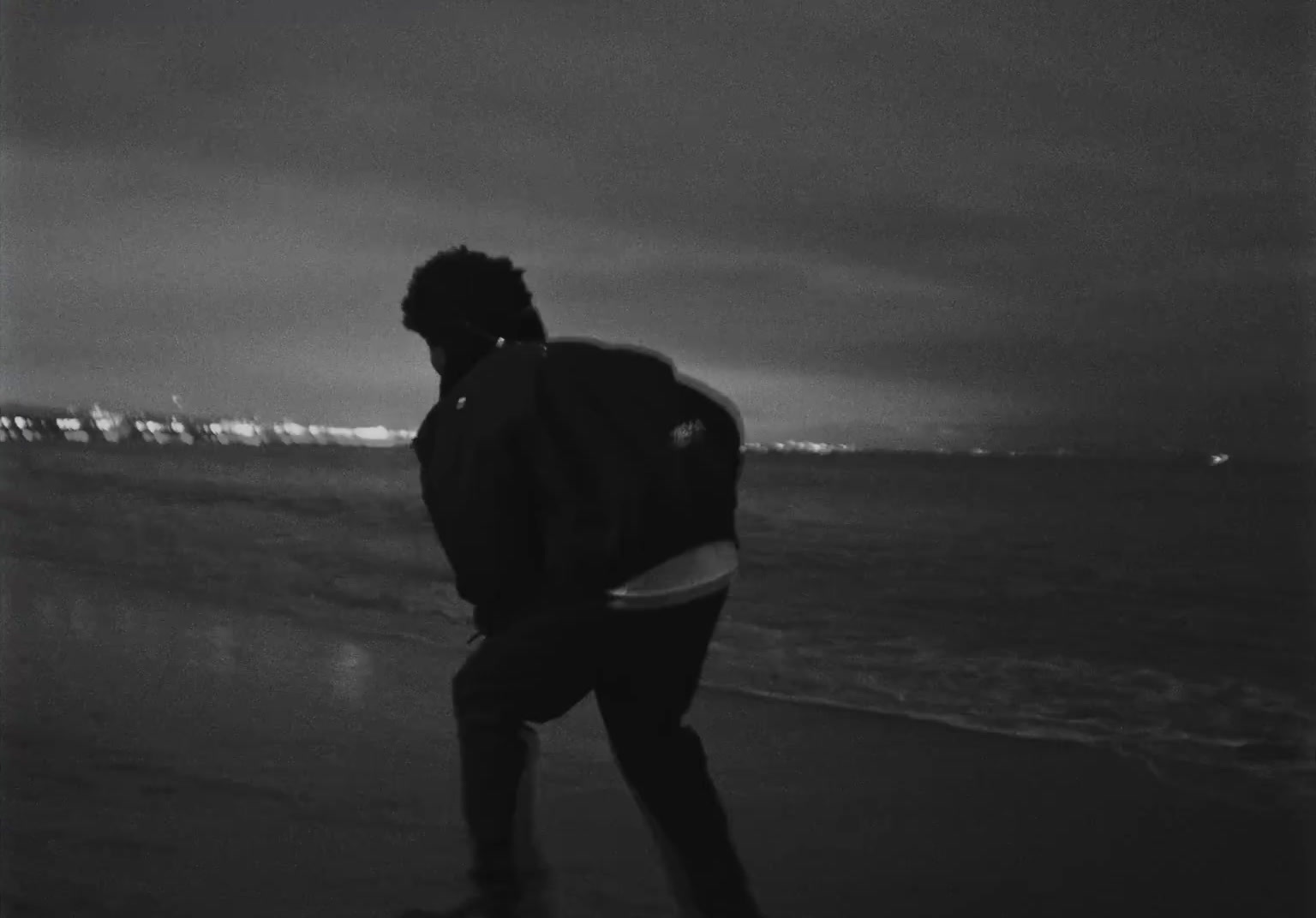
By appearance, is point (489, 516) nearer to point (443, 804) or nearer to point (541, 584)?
point (541, 584)

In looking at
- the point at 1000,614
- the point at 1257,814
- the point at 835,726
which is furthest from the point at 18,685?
the point at 1000,614

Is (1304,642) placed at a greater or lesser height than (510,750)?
lesser

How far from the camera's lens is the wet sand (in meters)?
3.33

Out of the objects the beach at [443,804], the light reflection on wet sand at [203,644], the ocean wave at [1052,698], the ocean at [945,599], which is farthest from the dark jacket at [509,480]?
the ocean wave at [1052,698]

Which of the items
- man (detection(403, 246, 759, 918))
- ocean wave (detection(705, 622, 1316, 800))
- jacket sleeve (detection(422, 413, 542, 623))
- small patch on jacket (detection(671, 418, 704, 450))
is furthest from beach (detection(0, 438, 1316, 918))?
small patch on jacket (detection(671, 418, 704, 450))

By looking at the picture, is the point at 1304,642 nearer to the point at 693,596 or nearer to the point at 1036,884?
the point at 1036,884

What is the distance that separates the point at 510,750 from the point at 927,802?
2.78m

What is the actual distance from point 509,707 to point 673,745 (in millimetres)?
404

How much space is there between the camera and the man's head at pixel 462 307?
8.05 ft

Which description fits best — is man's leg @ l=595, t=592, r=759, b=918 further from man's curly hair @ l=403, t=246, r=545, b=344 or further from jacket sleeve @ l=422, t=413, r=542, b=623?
man's curly hair @ l=403, t=246, r=545, b=344

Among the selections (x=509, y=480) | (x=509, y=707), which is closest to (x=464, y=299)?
(x=509, y=480)

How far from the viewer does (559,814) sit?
4.16 m

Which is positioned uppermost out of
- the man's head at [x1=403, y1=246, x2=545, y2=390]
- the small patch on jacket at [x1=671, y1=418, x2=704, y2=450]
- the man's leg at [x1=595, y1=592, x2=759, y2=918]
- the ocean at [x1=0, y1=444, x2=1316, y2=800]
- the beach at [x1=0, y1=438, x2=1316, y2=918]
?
the man's head at [x1=403, y1=246, x2=545, y2=390]

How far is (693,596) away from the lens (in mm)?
2354
